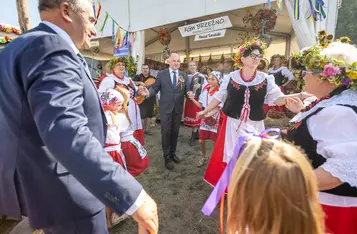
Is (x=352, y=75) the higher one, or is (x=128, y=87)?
(x=352, y=75)

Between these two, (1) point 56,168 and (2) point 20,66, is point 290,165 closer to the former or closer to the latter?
(1) point 56,168

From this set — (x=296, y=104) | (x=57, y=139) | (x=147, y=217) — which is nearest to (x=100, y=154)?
(x=57, y=139)

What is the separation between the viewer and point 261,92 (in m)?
2.71

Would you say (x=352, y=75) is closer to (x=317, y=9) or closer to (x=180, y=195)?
(x=180, y=195)

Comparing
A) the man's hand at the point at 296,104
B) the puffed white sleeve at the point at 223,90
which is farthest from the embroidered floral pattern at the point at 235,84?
the man's hand at the point at 296,104

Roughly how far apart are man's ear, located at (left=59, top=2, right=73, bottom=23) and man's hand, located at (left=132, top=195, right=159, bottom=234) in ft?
3.02

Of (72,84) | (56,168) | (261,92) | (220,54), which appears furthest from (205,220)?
(220,54)

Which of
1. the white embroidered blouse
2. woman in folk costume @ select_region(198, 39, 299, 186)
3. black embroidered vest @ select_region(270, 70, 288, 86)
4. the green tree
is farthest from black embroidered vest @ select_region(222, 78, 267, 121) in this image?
black embroidered vest @ select_region(270, 70, 288, 86)

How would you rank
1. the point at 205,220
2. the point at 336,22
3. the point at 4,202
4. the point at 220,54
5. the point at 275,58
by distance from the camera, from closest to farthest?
the point at 4,202, the point at 205,220, the point at 336,22, the point at 275,58, the point at 220,54

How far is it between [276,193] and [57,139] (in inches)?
29.9

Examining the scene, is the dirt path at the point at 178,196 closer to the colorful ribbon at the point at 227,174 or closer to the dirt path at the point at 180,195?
the dirt path at the point at 180,195

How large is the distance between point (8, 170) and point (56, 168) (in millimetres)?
199

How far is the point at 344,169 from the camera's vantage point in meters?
1.20

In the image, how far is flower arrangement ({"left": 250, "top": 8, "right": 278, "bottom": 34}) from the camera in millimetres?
5188
